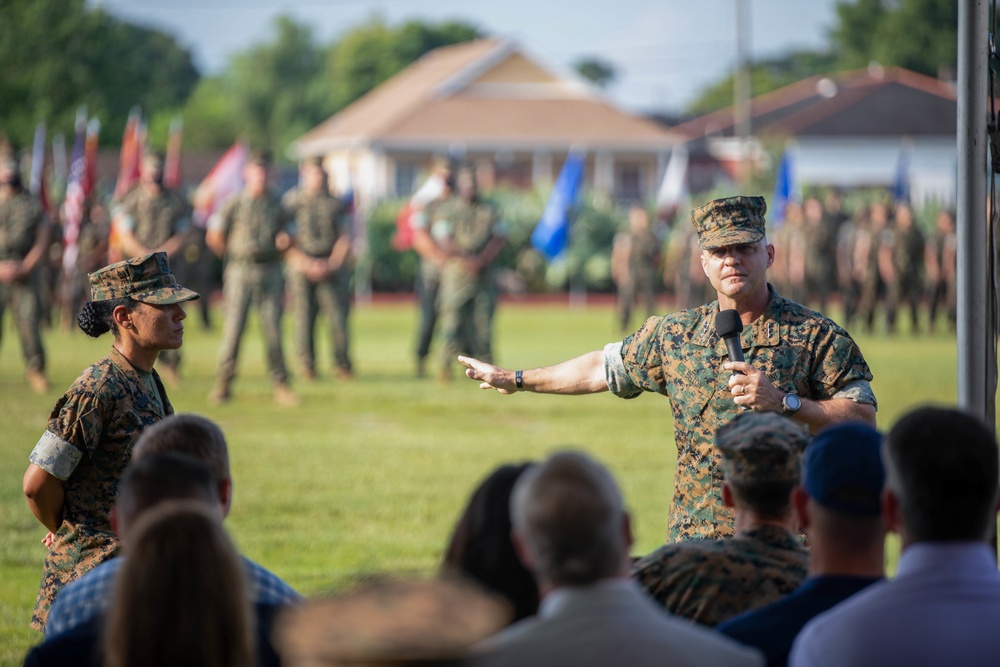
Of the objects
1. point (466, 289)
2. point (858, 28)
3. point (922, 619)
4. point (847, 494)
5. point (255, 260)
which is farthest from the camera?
point (858, 28)

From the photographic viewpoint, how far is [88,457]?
523cm

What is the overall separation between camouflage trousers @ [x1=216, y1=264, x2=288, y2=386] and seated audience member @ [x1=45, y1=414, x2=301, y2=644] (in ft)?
37.1

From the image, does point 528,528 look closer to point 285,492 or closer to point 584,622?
point 584,622

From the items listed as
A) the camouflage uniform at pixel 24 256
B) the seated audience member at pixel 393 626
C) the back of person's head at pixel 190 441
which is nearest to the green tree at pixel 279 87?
the camouflage uniform at pixel 24 256

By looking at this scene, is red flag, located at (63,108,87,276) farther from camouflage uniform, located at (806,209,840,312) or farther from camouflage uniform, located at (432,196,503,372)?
camouflage uniform, located at (806,209,840,312)

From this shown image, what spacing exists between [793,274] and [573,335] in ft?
19.7

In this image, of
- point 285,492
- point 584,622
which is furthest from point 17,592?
point 584,622

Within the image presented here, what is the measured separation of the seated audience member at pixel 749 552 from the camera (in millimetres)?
3625

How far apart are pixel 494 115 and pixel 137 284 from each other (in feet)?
212

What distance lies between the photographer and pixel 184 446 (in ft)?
12.8

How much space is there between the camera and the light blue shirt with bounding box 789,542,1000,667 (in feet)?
9.39

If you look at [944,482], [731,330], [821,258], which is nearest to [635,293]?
[821,258]

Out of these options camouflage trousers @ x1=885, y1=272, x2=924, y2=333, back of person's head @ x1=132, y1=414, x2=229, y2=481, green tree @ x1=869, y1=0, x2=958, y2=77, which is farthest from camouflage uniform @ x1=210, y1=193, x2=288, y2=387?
green tree @ x1=869, y1=0, x2=958, y2=77

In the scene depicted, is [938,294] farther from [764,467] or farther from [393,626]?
[393,626]
